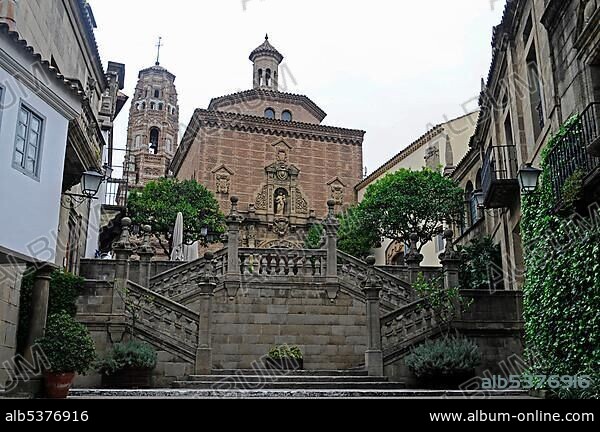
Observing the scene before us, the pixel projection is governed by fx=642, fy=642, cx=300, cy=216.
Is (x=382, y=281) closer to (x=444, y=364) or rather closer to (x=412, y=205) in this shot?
(x=444, y=364)

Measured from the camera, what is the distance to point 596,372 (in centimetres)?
938

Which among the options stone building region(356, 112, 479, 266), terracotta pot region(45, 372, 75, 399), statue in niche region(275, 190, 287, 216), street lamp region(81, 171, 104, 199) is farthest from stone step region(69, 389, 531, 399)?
statue in niche region(275, 190, 287, 216)

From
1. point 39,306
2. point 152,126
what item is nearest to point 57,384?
point 39,306

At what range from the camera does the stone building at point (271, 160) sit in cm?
3616

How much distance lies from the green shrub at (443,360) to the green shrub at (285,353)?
10.9 feet

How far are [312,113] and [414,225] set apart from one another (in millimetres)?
17940

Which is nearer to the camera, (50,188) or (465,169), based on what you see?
(50,188)

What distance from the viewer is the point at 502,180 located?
1530 centimetres

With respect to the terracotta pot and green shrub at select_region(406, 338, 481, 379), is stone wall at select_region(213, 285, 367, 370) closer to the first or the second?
green shrub at select_region(406, 338, 481, 379)

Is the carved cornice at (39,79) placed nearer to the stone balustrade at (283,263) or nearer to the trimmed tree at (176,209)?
the stone balustrade at (283,263)

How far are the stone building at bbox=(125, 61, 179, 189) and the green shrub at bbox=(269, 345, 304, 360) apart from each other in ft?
127

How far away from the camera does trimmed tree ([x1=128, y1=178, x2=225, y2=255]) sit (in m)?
28.5
